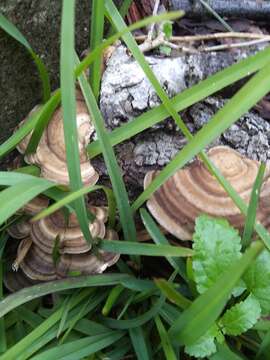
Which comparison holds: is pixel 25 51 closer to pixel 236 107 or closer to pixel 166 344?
pixel 236 107

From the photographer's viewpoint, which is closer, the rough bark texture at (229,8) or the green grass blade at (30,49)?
the green grass blade at (30,49)

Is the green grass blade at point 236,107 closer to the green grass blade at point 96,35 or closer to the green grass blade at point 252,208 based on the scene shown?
the green grass blade at point 252,208

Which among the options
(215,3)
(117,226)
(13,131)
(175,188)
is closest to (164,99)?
(175,188)

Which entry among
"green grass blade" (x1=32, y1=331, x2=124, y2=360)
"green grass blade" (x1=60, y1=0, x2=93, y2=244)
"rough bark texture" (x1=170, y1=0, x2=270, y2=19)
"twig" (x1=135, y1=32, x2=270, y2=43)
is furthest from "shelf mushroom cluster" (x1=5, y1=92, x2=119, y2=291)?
"rough bark texture" (x1=170, y1=0, x2=270, y2=19)

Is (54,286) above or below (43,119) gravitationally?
below

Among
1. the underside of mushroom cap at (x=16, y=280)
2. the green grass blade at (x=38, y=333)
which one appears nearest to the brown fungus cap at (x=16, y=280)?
the underside of mushroom cap at (x=16, y=280)

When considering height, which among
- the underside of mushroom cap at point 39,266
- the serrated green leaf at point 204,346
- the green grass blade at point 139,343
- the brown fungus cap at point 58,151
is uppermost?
the brown fungus cap at point 58,151

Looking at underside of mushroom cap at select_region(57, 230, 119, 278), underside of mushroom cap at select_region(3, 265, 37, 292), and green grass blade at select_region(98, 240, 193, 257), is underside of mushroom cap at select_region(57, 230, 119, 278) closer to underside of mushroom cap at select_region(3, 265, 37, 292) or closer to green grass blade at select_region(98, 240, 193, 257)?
green grass blade at select_region(98, 240, 193, 257)

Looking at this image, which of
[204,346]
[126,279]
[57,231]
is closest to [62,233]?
Result: [57,231]
